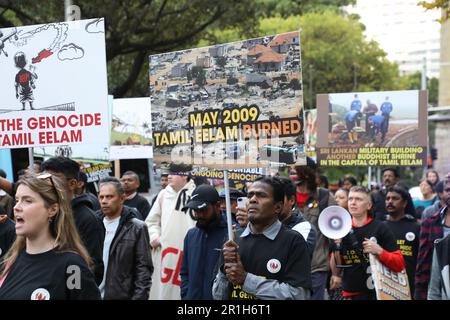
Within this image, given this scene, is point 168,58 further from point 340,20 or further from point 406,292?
point 340,20

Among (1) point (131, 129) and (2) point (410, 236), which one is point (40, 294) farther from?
(1) point (131, 129)

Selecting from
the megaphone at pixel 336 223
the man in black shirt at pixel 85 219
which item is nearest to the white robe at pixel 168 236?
the megaphone at pixel 336 223

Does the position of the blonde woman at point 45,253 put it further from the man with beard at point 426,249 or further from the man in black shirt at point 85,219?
the man with beard at point 426,249

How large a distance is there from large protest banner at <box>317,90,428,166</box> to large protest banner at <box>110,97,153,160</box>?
2.70 meters

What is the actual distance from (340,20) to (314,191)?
43.1m

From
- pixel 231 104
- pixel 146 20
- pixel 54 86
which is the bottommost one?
pixel 231 104

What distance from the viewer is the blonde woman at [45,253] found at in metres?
4.04

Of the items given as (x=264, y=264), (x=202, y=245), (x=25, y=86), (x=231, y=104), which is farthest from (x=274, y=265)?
(x=25, y=86)

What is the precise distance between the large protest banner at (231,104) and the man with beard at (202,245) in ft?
3.27

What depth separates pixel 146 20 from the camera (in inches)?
784

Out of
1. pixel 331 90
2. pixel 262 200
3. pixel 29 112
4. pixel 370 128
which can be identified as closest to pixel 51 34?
pixel 29 112

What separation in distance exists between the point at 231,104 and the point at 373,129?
6.87 meters

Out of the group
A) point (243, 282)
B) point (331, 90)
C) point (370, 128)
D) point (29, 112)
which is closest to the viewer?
point (243, 282)

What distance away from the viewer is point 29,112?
6.61m
